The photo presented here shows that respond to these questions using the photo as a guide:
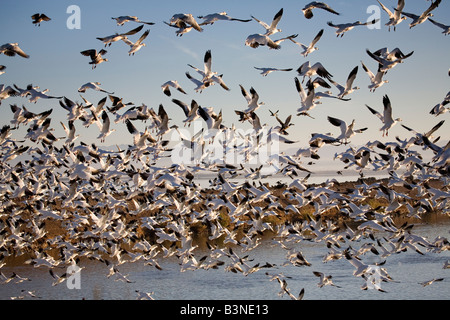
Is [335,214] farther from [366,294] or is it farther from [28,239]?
[28,239]

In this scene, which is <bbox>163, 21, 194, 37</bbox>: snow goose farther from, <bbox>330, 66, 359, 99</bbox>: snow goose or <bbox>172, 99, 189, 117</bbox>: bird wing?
<bbox>330, 66, 359, 99</bbox>: snow goose

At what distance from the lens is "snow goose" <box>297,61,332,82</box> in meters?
15.4

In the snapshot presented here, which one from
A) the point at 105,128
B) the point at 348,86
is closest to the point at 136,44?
the point at 105,128

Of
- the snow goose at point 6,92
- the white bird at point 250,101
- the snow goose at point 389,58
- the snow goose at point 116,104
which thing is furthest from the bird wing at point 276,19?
the snow goose at point 6,92

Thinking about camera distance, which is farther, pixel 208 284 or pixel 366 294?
pixel 208 284

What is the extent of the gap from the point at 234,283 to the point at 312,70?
15871 millimetres

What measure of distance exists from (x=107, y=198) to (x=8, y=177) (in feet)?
12.7

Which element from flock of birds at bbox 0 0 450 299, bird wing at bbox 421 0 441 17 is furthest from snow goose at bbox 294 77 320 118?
bird wing at bbox 421 0 441 17

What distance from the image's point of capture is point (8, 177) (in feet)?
64.0

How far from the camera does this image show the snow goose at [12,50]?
15.1 metres

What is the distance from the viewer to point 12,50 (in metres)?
15.2

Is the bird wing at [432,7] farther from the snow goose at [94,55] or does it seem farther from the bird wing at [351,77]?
the snow goose at [94,55]

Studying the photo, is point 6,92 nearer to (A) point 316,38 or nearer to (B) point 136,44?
(B) point 136,44
